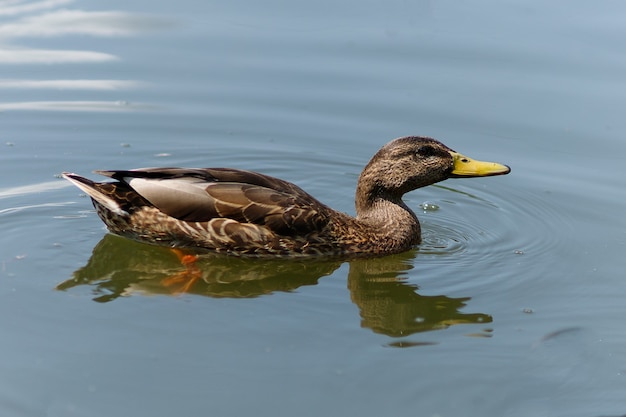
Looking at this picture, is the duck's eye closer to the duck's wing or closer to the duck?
the duck

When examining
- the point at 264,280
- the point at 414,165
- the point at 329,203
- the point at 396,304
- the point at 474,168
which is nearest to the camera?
the point at 396,304

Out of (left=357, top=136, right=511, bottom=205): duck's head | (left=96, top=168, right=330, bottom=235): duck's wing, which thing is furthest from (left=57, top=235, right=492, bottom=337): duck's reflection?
(left=357, top=136, right=511, bottom=205): duck's head

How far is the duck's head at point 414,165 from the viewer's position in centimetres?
991

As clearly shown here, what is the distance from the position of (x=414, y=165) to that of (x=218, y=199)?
195 centimetres

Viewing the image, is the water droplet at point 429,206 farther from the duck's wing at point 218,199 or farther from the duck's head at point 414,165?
the duck's wing at point 218,199

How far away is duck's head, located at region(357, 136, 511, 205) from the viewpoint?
32.5 feet

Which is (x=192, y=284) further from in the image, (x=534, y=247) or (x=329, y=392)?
(x=534, y=247)

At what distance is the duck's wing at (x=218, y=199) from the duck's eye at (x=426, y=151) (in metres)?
1.24

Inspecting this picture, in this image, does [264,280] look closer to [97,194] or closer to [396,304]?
[396,304]

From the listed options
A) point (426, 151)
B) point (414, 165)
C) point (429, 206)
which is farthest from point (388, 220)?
point (429, 206)

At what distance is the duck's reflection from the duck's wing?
14.4 inches

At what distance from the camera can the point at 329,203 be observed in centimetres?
1108

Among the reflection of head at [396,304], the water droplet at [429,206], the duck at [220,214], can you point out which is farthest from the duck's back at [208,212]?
the water droplet at [429,206]

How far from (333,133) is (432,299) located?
393cm
